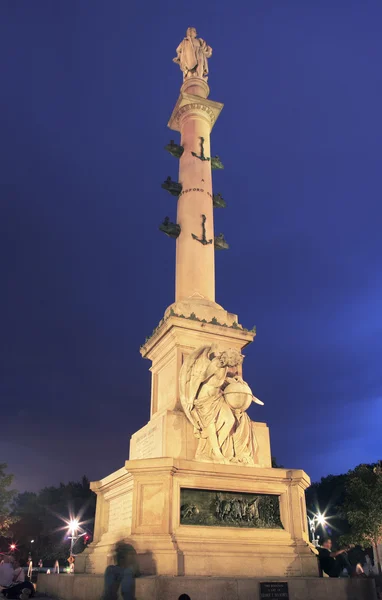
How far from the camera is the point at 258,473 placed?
41.0ft

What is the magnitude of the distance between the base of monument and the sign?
0.14ft

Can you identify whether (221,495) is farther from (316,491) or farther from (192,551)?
(316,491)

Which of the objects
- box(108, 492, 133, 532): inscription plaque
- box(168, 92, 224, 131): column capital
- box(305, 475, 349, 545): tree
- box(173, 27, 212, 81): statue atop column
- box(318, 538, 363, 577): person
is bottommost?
box(318, 538, 363, 577): person

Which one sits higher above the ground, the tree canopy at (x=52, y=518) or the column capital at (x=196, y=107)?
the column capital at (x=196, y=107)

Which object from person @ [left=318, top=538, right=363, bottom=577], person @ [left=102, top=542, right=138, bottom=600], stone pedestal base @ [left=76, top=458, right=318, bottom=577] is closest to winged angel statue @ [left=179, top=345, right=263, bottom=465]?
stone pedestal base @ [left=76, top=458, right=318, bottom=577]

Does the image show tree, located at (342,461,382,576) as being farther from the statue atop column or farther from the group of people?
the statue atop column

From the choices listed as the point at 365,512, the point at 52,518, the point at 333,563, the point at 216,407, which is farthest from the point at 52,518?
the point at 333,563

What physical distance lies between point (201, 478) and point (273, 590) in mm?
2810

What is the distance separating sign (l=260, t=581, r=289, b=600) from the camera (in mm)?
9664

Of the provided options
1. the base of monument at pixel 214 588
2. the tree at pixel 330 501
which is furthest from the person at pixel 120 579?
the tree at pixel 330 501

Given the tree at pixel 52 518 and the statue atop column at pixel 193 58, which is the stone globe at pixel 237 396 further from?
the tree at pixel 52 518

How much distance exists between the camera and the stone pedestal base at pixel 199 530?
10.6 meters

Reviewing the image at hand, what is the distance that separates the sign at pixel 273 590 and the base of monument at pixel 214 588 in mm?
42

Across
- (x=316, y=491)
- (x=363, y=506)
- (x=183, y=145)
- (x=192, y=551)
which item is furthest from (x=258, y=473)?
(x=316, y=491)
